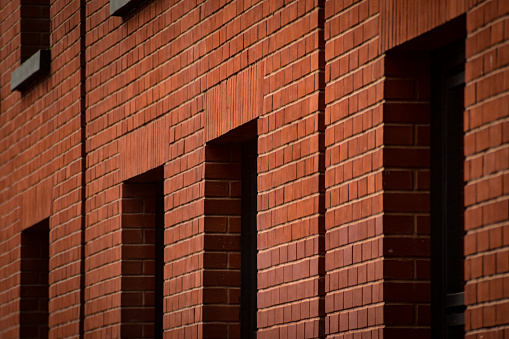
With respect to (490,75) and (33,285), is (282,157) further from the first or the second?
(33,285)

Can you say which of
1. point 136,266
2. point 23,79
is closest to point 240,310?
→ point 136,266

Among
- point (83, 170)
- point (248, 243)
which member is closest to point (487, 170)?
point (248, 243)

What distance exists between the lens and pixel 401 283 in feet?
20.3

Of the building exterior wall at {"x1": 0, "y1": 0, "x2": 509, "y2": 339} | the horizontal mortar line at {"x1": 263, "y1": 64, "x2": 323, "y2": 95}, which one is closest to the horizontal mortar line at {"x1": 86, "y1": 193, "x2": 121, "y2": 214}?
the building exterior wall at {"x1": 0, "y1": 0, "x2": 509, "y2": 339}

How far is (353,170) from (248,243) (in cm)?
194

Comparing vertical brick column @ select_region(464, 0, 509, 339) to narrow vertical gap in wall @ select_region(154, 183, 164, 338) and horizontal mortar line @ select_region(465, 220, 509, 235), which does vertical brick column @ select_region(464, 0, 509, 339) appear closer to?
horizontal mortar line @ select_region(465, 220, 509, 235)

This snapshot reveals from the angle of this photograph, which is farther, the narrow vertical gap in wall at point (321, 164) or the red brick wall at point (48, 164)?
the red brick wall at point (48, 164)

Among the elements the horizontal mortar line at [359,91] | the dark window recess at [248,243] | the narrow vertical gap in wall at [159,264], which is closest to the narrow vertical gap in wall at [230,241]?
the dark window recess at [248,243]

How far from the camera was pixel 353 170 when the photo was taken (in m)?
6.48

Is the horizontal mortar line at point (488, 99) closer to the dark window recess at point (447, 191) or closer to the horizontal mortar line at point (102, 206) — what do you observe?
the dark window recess at point (447, 191)

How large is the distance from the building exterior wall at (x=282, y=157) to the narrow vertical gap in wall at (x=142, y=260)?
0.05 m

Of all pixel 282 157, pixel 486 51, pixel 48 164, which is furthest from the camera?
pixel 48 164

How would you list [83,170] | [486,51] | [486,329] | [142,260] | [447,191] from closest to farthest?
[486,329] < [486,51] < [447,191] < [142,260] < [83,170]

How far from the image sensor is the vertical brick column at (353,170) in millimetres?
6273
